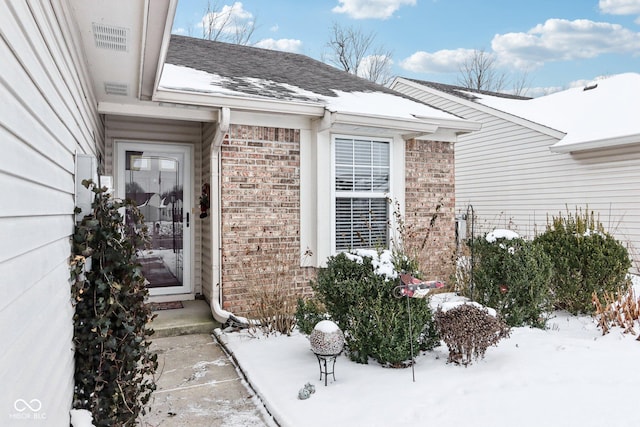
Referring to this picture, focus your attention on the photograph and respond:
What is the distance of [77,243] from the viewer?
2.53 m

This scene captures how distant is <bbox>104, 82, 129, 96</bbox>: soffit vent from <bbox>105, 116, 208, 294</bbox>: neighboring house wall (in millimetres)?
1443

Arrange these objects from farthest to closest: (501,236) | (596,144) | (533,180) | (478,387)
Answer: (533,180) < (596,144) < (501,236) < (478,387)

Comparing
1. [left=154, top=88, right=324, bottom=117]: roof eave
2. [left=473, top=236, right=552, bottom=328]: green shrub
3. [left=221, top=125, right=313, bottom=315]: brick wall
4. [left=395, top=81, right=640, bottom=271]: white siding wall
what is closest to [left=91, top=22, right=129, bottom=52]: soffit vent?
[left=154, top=88, right=324, bottom=117]: roof eave

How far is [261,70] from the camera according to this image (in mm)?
6902

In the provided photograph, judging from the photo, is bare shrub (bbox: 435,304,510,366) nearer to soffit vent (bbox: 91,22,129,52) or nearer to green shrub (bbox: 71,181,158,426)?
green shrub (bbox: 71,181,158,426)

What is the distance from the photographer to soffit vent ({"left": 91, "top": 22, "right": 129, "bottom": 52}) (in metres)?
2.64

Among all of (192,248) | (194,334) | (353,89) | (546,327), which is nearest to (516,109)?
(353,89)

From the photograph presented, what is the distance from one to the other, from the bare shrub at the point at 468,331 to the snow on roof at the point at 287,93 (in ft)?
9.38

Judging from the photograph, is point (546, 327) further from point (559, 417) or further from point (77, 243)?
point (77, 243)

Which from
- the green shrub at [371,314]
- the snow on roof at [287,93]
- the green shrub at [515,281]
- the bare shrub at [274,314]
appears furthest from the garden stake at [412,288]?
the snow on roof at [287,93]

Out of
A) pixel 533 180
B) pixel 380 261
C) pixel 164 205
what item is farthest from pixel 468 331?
pixel 533 180

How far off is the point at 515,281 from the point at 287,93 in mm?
3647

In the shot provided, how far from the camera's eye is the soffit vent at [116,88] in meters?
3.92

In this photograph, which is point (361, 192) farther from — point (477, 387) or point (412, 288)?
point (477, 387)
